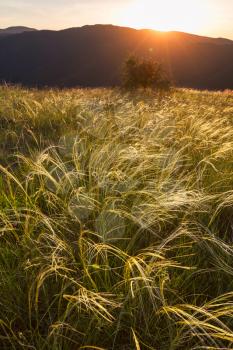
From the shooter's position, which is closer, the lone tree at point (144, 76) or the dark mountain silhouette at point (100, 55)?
the lone tree at point (144, 76)

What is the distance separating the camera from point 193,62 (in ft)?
353

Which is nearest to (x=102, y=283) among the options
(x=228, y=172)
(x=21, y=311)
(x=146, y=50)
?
(x=21, y=311)

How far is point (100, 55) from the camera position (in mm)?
112750

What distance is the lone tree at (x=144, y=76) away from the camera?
16750 mm

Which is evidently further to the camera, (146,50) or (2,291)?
(146,50)

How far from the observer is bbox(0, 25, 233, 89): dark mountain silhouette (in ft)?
336

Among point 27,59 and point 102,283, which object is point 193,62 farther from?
point 102,283

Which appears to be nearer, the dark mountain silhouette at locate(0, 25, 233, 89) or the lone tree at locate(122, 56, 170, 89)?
the lone tree at locate(122, 56, 170, 89)

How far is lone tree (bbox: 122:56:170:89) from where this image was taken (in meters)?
16.8

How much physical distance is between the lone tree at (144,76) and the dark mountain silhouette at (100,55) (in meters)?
81.0

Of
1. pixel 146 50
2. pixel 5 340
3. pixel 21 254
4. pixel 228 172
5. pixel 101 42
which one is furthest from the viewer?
pixel 101 42

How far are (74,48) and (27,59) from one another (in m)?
15.2

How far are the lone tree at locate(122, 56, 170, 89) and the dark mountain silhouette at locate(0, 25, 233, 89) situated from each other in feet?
266

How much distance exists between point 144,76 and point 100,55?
10093 centimetres
